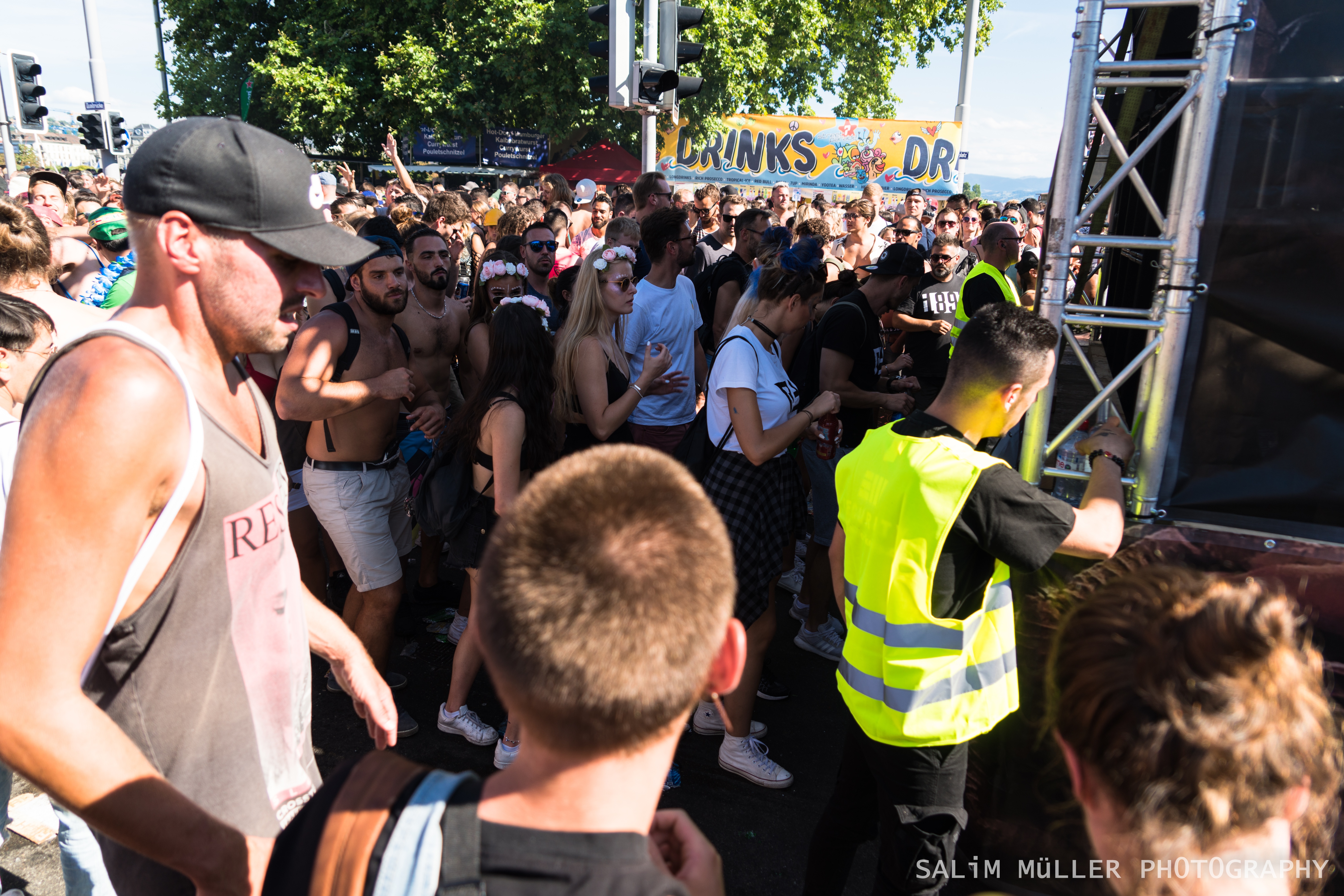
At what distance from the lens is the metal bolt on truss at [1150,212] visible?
7.73ft

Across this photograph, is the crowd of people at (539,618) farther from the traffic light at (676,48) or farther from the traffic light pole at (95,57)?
the traffic light pole at (95,57)

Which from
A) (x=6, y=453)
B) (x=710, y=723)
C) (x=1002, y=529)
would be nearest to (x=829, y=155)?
(x=710, y=723)

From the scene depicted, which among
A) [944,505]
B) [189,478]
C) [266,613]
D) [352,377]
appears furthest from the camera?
[352,377]

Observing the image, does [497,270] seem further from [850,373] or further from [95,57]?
[95,57]

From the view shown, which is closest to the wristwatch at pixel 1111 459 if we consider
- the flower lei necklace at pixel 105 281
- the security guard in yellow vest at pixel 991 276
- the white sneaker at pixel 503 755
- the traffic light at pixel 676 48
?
the white sneaker at pixel 503 755

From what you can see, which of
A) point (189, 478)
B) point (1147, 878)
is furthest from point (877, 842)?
point (189, 478)

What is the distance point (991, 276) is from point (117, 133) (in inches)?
732

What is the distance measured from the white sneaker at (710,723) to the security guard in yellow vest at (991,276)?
9.77 ft

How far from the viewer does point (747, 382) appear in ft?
11.1

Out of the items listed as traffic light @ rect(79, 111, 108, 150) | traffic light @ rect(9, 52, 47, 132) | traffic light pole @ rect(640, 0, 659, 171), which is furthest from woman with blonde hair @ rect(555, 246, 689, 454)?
traffic light @ rect(79, 111, 108, 150)

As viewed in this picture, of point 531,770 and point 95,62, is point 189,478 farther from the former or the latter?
point 95,62

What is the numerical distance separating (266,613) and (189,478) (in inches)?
13.6

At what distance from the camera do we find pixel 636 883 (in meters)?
0.93

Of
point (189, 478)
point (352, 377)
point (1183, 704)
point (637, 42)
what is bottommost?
point (352, 377)
